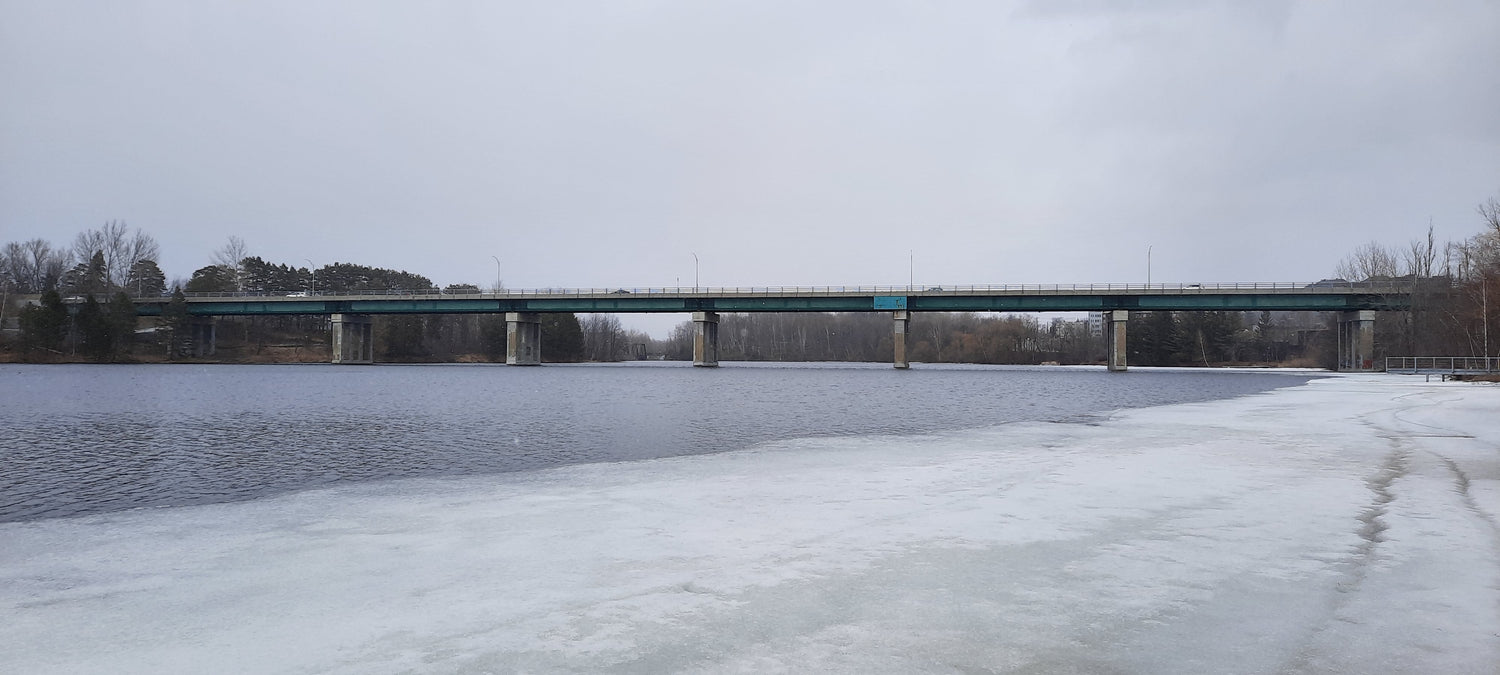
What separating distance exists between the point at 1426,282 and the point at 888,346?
102220 millimetres

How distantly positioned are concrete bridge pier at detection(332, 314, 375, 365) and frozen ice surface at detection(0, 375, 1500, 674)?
119511 mm

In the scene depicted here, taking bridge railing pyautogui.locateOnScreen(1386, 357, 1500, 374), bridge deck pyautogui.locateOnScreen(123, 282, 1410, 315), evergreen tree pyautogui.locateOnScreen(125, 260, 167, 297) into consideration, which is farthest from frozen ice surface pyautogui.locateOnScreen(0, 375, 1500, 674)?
evergreen tree pyautogui.locateOnScreen(125, 260, 167, 297)

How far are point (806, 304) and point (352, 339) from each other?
67990 mm

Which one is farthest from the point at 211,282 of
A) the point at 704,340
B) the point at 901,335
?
the point at 901,335

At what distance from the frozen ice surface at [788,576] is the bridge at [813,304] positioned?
91137 mm

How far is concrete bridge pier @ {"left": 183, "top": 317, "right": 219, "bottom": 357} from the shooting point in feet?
398

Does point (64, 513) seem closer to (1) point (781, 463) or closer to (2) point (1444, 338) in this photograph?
(1) point (781, 463)

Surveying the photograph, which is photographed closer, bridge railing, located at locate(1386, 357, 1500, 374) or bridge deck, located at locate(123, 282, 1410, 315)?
bridge railing, located at locate(1386, 357, 1500, 374)

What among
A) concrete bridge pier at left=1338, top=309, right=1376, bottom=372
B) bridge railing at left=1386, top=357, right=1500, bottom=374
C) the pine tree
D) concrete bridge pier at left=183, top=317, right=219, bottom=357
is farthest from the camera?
the pine tree

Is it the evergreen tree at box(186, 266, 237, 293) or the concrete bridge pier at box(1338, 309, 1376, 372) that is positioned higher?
the evergreen tree at box(186, 266, 237, 293)

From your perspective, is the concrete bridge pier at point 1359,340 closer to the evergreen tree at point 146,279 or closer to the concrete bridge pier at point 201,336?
the concrete bridge pier at point 201,336

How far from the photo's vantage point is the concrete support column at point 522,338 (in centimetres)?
11736

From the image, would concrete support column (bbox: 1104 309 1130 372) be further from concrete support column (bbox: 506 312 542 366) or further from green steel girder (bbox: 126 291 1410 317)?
concrete support column (bbox: 506 312 542 366)

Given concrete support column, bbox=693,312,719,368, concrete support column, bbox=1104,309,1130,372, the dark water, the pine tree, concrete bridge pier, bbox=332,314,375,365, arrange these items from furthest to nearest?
1. the pine tree
2. concrete bridge pier, bbox=332,314,375,365
3. concrete support column, bbox=693,312,719,368
4. concrete support column, bbox=1104,309,1130,372
5. the dark water
